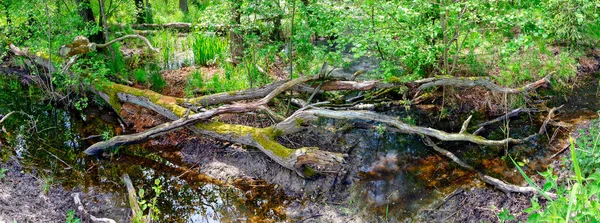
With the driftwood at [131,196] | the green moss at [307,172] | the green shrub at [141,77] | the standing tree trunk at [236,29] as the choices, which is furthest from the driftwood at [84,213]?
the green shrub at [141,77]

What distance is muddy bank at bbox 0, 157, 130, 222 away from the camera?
15.8 feet

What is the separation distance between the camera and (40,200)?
5.25 metres

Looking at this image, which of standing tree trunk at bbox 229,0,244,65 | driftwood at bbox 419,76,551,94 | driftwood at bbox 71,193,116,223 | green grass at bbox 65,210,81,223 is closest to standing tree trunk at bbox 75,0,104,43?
standing tree trunk at bbox 229,0,244,65

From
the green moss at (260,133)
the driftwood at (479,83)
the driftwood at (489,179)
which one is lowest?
the driftwood at (489,179)

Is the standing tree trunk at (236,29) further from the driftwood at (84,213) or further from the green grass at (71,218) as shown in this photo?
the green grass at (71,218)

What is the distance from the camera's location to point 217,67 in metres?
9.38

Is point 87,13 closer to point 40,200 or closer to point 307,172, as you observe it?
point 40,200

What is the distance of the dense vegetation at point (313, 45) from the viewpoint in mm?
6699

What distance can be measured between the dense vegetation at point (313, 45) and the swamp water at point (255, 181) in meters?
0.60

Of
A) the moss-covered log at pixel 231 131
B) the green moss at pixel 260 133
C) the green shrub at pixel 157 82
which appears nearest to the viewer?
the moss-covered log at pixel 231 131

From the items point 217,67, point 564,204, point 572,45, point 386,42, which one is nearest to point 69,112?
Result: point 217,67

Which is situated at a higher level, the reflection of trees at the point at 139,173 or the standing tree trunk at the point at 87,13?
the standing tree trunk at the point at 87,13

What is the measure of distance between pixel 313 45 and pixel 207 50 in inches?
97.1

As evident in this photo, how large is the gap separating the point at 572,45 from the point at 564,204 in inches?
323
